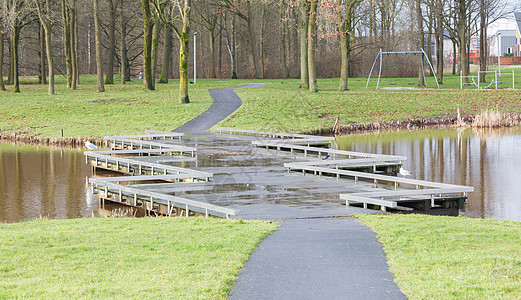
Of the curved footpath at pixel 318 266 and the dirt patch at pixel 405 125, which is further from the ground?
the dirt patch at pixel 405 125

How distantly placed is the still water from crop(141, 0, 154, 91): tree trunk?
1667 centimetres

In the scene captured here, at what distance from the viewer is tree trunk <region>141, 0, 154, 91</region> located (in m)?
43.9

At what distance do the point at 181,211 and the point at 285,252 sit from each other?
15.6ft

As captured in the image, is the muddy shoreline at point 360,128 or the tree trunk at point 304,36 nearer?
the muddy shoreline at point 360,128

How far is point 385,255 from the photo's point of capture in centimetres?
831

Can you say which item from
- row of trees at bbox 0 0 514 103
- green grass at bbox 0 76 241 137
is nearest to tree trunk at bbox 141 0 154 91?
row of trees at bbox 0 0 514 103

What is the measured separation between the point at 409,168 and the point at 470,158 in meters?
3.30

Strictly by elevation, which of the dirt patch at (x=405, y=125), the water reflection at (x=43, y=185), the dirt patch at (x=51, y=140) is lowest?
the water reflection at (x=43, y=185)

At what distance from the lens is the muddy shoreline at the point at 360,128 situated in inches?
1130

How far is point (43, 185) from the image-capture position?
18469mm

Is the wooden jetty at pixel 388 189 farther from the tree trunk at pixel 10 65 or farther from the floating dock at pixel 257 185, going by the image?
the tree trunk at pixel 10 65

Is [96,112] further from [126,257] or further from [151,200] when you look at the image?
[126,257]

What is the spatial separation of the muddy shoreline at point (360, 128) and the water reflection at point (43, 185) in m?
1.62

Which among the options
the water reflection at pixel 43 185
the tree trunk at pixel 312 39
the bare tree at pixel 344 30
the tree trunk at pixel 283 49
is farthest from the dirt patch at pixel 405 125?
the tree trunk at pixel 283 49
